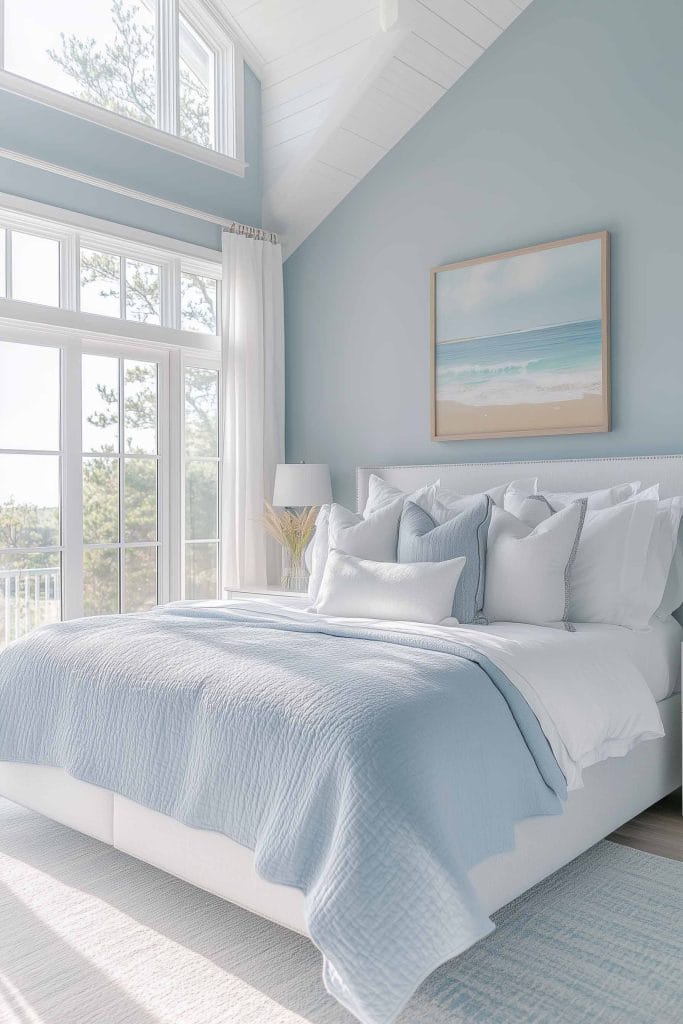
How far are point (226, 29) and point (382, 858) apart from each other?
14.4 ft

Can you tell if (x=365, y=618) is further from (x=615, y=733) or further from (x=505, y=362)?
(x=505, y=362)

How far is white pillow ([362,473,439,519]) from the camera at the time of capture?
3.53m

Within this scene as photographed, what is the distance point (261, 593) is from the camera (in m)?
4.40

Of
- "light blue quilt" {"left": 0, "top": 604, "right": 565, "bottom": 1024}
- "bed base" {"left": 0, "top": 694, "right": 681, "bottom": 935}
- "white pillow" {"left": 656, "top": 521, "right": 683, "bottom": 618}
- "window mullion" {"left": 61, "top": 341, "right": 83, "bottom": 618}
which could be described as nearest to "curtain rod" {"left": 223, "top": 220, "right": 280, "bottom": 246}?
"window mullion" {"left": 61, "top": 341, "right": 83, "bottom": 618}

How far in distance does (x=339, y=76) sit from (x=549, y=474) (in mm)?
2269

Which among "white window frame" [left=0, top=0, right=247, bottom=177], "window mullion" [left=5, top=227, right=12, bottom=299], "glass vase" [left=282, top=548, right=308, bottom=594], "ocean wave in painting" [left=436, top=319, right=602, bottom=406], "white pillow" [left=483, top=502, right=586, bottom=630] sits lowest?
"glass vase" [left=282, top=548, right=308, bottom=594]

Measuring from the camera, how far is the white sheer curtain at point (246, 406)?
469cm

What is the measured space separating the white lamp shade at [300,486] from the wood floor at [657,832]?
7.28 feet

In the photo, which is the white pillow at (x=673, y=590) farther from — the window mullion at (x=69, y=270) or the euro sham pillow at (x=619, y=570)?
the window mullion at (x=69, y=270)

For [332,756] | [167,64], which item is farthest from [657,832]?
[167,64]

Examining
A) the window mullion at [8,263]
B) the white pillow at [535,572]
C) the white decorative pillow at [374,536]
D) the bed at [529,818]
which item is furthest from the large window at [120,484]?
the white pillow at [535,572]

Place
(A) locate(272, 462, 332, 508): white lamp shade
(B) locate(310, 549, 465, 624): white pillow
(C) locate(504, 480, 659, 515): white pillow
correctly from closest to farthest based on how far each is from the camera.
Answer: (B) locate(310, 549, 465, 624): white pillow → (C) locate(504, 480, 659, 515): white pillow → (A) locate(272, 462, 332, 508): white lamp shade

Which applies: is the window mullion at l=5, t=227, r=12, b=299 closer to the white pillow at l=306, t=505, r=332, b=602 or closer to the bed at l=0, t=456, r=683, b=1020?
the white pillow at l=306, t=505, r=332, b=602

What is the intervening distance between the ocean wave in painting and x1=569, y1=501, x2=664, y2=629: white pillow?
2.79 feet
